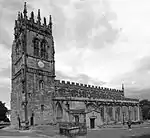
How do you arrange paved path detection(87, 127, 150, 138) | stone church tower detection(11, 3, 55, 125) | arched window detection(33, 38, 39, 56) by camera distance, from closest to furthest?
paved path detection(87, 127, 150, 138), stone church tower detection(11, 3, 55, 125), arched window detection(33, 38, 39, 56)

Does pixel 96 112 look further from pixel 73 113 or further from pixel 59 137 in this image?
pixel 59 137

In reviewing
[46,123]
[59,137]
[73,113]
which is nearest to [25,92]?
[46,123]

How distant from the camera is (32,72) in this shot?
45312 mm

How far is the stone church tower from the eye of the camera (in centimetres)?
4372

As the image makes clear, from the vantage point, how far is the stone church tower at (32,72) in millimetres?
43719

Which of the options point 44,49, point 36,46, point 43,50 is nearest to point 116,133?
point 43,50

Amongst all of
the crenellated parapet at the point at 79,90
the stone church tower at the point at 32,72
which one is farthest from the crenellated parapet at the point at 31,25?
the crenellated parapet at the point at 79,90

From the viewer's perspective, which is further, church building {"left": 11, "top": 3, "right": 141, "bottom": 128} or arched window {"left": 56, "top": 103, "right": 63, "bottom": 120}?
arched window {"left": 56, "top": 103, "right": 63, "bottom": 120}

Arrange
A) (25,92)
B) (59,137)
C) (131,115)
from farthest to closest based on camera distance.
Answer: (131,115)
(25,92)
(59,137)

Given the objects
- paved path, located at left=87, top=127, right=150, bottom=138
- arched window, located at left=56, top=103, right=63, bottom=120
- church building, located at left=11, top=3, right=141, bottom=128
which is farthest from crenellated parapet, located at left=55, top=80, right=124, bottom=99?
paved path, located at left=87, top=127, right=150, bottom=138

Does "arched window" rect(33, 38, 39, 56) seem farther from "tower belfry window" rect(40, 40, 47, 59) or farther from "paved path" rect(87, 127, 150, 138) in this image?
"paved path" rect(87, 127, 150, 138)

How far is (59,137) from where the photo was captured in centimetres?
2967

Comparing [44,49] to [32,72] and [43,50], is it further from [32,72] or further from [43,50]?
[32,72]

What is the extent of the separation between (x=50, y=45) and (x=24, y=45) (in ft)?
24.7
